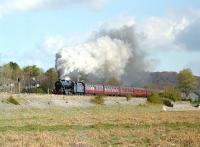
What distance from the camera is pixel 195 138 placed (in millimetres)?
22141

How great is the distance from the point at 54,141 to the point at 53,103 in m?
58.5

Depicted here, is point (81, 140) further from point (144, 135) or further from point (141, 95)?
point (141, 95)

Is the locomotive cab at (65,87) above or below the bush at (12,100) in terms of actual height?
above

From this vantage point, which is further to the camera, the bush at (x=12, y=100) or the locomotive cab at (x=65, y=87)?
the locomotive cab at (x=65, y=87)

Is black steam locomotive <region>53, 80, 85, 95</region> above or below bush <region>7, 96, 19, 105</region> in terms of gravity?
above

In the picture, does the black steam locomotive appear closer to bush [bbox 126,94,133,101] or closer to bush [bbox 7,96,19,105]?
bush [bbox 126,94,133,101]

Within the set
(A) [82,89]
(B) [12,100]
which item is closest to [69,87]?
(A) [82,89]

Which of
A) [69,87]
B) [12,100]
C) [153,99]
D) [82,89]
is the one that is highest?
[69,87]

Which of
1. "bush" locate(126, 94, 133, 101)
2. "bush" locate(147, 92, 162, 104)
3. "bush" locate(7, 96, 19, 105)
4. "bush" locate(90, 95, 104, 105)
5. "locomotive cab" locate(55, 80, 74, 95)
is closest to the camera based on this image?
"bush" locate(7, 96, 19, 105)

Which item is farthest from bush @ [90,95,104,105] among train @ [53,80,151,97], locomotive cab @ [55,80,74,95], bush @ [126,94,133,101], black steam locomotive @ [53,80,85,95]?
bush @ [126,94,133,101]

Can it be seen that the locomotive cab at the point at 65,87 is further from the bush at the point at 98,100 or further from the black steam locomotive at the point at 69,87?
the bush at the point at 98,100

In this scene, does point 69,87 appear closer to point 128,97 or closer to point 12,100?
point 128,97

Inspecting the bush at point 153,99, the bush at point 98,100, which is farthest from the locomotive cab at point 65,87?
the bush at point 153,99

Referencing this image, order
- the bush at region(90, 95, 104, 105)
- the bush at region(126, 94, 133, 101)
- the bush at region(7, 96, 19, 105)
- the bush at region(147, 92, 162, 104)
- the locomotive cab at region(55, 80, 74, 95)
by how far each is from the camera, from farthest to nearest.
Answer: the bush at region(147, 92, 162, 104) < the bush at region(126, 94, 133, 101) < the locomotive cab at region(55, 80, 74, 95) < the bush at region(90, 95, 104, 105) < the bush at region(7, 96, 19, 105)
